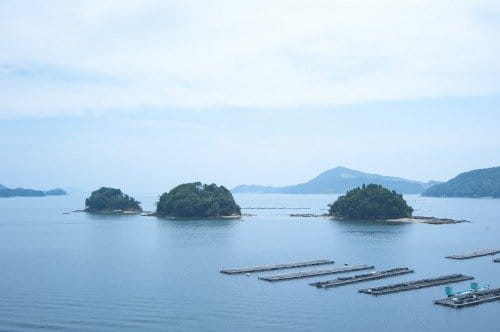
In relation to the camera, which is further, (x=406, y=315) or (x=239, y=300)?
(x=239, y=300)

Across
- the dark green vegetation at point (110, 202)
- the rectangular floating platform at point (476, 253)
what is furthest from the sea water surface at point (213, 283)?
the dark green vegetation at point (110, 202)

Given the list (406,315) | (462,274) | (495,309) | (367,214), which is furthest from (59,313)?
(367,214)

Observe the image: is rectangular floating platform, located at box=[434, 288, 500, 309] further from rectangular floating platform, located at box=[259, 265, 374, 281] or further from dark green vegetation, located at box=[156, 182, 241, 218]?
dark green vegetation, located at box=[156, 182, 241, 218]

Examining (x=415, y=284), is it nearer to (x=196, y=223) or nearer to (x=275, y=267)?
(x=275, y=267)

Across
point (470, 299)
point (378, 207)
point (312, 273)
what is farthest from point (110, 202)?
point (470, 299)

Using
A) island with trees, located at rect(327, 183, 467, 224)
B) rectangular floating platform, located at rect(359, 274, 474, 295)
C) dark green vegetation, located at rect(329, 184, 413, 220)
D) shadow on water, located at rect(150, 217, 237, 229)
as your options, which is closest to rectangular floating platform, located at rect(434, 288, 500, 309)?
rectangular floating platform, located at rect(359, 274, 474, 295)

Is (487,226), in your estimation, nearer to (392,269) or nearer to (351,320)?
(392,269)
